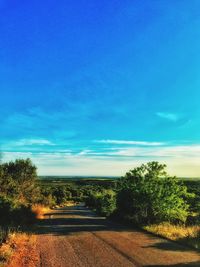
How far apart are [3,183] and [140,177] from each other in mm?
16677

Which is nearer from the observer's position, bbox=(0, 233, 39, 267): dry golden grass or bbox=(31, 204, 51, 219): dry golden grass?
bbox=(0, 233, 39, 267): dry golden grass

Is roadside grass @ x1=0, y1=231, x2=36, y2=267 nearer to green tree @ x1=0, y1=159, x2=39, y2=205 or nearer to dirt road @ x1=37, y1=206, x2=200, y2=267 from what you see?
dirt road @ x1=37, y1=206, x2=200, y2=267

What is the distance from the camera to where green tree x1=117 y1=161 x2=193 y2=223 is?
25188 millimetres

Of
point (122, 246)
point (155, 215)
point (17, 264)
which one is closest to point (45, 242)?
point (122, 246)

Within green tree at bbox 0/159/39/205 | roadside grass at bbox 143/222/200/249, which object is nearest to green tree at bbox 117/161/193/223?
roadside grass at bbox 143/222/200/249

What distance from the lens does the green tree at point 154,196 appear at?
25.2 m

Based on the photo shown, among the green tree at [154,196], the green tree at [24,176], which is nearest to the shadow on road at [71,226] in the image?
the green tree at [154,196]

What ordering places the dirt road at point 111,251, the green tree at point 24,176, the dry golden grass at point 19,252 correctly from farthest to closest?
the green tree at point 24,176
the dry golden grass at point 19,252
the dirt road at point 111,251

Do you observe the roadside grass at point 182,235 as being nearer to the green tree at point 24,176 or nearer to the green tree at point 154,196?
the green tree at point 154,196

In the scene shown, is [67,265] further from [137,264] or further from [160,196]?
[160,196]

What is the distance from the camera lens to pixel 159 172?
25984 millimetres

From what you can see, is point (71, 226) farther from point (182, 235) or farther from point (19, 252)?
point (19, 252)

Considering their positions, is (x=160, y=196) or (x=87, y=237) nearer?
(x=87, y=237)

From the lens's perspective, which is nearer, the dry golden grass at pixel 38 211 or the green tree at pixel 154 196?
the green tree at pixel 154 196
